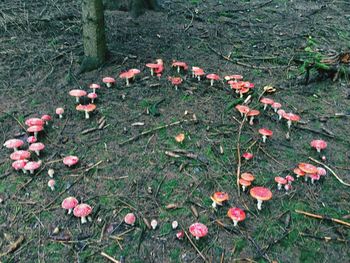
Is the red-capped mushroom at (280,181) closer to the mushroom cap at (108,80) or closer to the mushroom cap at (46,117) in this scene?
the mushroom cap at (108,80)

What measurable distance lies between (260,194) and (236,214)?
383 mm

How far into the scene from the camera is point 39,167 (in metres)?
4.28

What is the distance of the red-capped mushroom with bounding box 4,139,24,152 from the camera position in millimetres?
4355

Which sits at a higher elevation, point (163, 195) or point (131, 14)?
point (131, 14)

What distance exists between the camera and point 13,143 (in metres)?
4.37

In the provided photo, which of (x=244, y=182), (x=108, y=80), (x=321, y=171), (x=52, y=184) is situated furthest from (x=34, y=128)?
(x=321, y=171)

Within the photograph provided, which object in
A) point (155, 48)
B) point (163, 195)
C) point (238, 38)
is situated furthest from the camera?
point (238, 38)

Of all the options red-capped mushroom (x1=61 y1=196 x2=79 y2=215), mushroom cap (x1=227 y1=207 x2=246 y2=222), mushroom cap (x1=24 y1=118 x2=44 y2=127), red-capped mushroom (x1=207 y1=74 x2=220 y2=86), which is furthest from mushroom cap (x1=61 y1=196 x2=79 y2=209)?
red-capped mushroom (x1=207 y1=74 x2=220 y2=86)

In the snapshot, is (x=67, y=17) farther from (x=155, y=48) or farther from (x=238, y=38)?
(x=238, y=38)

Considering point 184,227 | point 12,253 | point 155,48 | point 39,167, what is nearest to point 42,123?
point 39,167

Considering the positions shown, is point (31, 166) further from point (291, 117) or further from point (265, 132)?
point (291, 117)

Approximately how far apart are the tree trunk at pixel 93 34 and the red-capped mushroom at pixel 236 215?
12.4 feet

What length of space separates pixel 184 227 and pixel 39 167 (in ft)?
6.55

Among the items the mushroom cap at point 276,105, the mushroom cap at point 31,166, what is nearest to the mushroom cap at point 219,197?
the mushroom cap at point 276,105
